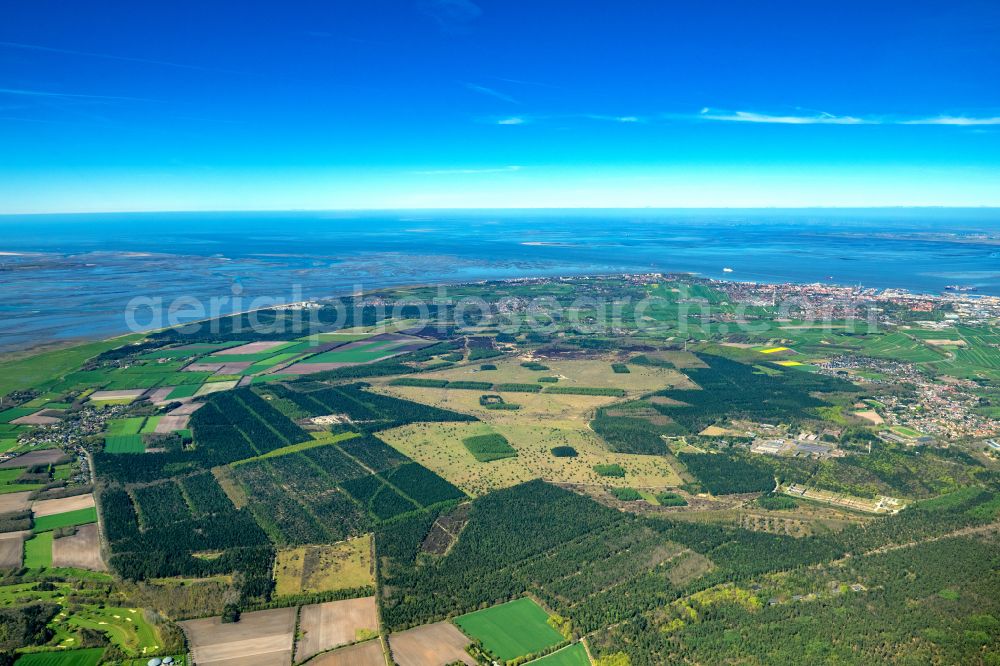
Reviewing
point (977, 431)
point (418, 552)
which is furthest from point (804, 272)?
point (418, 552)

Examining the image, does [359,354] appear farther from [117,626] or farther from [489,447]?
[117,626]

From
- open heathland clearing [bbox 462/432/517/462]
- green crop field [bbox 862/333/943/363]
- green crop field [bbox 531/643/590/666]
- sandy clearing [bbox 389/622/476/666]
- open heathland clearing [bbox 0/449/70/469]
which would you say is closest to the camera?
green crop field [bbox 531/643/590/666]

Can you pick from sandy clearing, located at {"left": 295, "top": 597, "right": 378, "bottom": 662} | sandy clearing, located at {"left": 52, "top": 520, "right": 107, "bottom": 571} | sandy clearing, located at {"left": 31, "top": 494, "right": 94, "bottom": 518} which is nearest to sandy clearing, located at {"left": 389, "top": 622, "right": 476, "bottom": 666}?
sandy clearing, located at {"left": 295, "top": 597, "right": 378, "bottom": 662}

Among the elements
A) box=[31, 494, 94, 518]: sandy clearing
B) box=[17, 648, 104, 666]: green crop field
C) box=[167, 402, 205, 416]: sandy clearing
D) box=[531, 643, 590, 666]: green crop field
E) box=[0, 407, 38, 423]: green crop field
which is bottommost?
box=[531, 643, 590, 666]: green crop field

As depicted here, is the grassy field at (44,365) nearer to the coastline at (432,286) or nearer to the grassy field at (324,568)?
the coastline at (432,286)

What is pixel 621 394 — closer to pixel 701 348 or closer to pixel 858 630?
pixel 701 348

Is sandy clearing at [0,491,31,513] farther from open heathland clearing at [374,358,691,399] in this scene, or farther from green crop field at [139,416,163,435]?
open heathland clearing at [374,358,691,399]
